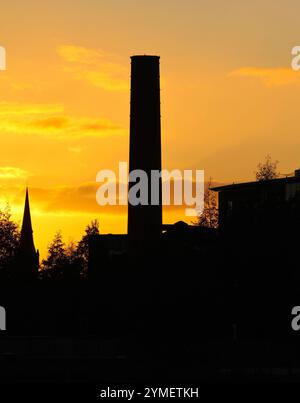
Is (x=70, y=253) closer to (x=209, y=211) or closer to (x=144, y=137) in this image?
(x=209, y=211)

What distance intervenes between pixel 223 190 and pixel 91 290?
169ft

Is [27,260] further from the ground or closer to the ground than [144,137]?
further from the ground

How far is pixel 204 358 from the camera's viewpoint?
7731 centimetres

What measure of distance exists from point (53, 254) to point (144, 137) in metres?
85.8

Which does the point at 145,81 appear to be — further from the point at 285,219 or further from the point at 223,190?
the point at 223,190

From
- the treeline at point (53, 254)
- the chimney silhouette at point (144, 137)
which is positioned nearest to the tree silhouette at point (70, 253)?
the treeline at point (53, 254)

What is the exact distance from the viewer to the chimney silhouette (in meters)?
101

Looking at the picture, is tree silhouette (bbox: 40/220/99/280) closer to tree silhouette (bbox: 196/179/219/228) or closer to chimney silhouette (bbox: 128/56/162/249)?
tree silhouette (bbox: 196/179/219/228)

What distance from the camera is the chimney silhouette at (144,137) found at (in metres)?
101

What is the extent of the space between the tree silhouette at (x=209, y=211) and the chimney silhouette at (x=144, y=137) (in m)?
50.4

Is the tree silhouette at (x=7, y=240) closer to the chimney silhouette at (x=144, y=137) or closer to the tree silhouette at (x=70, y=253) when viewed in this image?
the tree silhouette at (x=70, y=253)

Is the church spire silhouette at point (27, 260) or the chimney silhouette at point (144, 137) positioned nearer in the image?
the chimney silhouette at point (144, 137)

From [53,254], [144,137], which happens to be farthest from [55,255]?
[144,137]

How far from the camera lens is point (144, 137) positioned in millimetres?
101750
